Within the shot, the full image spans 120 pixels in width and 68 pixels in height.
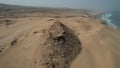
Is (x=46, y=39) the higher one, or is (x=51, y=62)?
(x=46, y=39)

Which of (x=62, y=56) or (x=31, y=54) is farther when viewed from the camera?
(x=31, y=54)

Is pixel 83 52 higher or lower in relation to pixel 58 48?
lower

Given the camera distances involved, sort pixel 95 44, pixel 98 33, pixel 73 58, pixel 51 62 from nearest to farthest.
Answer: pixel 51 62
pixel 73 58
pixel 95 44
pixel 98 33

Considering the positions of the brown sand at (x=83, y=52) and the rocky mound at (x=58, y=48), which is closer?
the rocky mound at (x=58, y=48)

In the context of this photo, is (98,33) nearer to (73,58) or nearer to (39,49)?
(73,58)

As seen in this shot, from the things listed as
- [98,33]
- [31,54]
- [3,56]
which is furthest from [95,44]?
Result: [3,56]

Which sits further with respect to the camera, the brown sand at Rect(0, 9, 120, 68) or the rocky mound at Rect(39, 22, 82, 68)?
the brown sand at Rect(0, 9, 120, 68)

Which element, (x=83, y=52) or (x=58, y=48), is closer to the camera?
(x=58, y=48)

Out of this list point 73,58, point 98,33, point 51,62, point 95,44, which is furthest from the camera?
point 98,33
